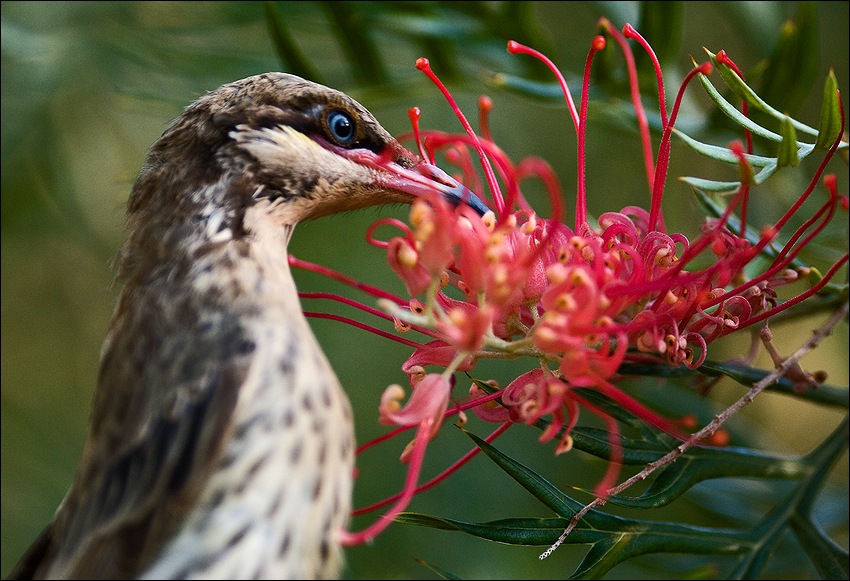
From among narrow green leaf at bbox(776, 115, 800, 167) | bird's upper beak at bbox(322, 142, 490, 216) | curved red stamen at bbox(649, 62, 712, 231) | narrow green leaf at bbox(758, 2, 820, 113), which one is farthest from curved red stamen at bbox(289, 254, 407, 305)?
narrow green leaf at bbox(758, 2, 820, 113)

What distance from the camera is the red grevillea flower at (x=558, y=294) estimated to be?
1.48m

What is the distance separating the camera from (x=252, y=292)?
64.7 inches

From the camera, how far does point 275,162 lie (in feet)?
5.91

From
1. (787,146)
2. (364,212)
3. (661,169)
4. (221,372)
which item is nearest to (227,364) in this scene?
(221,372)

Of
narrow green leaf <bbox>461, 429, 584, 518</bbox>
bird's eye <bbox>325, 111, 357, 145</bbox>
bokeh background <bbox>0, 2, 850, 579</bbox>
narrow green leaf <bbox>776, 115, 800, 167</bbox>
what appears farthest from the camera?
bokeh background <bbox>0, 2, 850, 579</bbox>

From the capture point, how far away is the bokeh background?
8.39 feet

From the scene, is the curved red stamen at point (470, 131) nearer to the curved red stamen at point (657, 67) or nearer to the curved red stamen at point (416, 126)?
the curved red stamen at point (416, 126)

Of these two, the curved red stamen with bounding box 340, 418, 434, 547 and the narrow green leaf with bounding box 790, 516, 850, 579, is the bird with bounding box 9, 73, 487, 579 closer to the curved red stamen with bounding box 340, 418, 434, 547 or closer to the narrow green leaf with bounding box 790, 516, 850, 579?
the curved red stamen with bounding box 340, 418, 434, 547

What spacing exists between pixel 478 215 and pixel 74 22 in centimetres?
193

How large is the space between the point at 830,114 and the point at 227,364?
3.16ft

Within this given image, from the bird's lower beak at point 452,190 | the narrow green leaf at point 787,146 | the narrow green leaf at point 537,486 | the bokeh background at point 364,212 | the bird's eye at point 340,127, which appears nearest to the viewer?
the narrow green leaf at point 787,146

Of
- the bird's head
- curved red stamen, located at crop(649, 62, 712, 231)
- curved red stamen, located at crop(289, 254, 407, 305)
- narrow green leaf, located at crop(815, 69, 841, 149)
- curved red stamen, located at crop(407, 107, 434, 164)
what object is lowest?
curved red stamen, located at crop(289, 254, 407, 305)

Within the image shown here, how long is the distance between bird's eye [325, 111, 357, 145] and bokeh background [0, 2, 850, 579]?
576mm

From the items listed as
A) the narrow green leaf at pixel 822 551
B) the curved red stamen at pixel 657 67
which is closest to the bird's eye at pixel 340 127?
the curved red stamen at pixel 657 67
